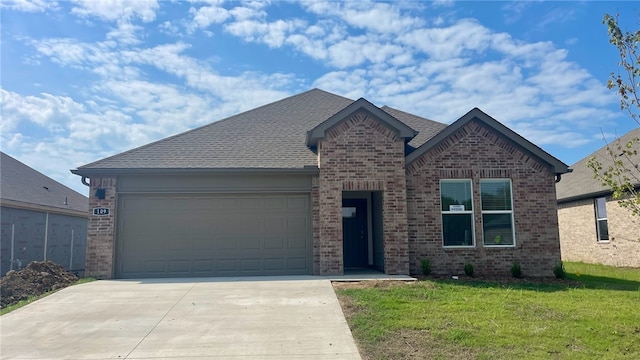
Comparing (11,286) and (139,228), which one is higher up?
(139,228)

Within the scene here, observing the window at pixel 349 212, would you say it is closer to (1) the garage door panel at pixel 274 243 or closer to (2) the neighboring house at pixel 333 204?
(2) the neighboring house at pixel 333 204

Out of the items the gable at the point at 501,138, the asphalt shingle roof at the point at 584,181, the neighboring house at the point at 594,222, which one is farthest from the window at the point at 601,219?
the gable at the point at 501,138

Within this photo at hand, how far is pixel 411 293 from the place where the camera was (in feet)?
31.0

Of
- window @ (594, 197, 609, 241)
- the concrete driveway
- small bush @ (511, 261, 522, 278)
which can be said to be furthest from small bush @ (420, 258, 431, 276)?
window @ (594, 197, 609, 241)

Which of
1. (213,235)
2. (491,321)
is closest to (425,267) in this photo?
(491,321)

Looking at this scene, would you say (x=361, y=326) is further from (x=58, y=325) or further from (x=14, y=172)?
(x=14, y=172)

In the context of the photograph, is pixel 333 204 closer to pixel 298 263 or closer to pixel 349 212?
pixel 298 263

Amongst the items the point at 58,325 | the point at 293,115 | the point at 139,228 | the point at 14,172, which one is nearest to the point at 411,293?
the point at 58,325

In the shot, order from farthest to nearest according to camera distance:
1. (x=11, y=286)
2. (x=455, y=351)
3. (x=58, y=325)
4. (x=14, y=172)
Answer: (x=14, y=172), (x=11, y=286), (x=58, y=325), (x=455, y=351)

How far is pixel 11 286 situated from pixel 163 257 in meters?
3.47

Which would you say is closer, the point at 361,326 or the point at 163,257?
the point at 361,326

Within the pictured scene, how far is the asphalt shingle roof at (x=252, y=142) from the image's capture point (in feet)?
42.1

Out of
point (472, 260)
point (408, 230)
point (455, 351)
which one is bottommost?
point (455, 351)

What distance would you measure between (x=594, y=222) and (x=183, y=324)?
17823mm
